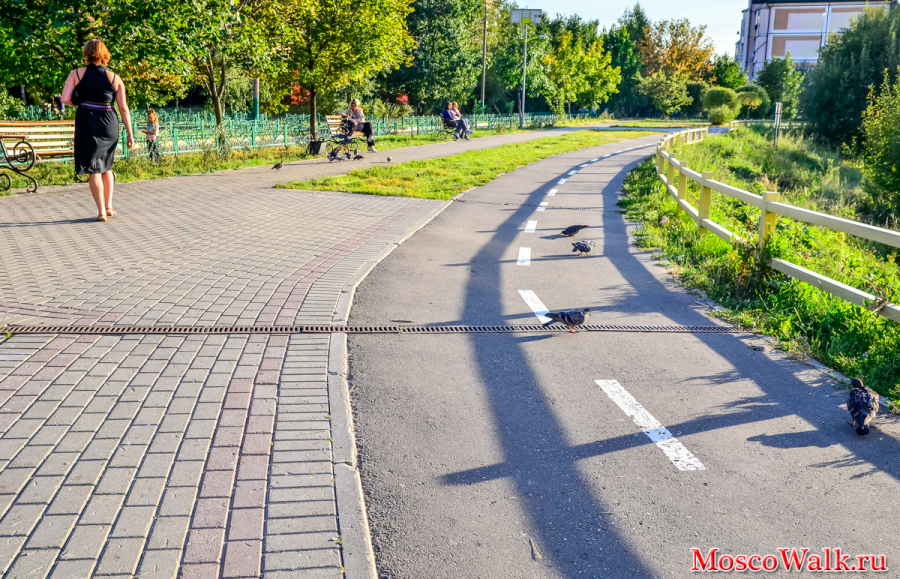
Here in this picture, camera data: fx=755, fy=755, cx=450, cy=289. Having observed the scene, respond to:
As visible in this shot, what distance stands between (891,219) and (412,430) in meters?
16.6

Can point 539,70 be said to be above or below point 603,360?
above

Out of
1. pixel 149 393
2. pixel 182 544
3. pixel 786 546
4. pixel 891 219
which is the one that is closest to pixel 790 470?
pixel 786 546

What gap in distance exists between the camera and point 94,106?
9758 millimetres

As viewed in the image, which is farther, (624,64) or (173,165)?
(624,64)

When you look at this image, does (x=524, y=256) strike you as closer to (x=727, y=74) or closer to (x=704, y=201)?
(x=704, y=201)

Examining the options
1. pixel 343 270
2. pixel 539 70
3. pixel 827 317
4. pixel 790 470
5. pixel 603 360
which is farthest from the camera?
pixel 539 70

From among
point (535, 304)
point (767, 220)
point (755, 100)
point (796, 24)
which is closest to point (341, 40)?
point (767, 220)

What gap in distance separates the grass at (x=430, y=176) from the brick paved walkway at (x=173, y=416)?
5.99 meters

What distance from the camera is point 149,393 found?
4.62 metres

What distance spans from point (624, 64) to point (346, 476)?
94.9 meters

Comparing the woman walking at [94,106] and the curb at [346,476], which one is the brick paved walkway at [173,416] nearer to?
the curb at [346,476]

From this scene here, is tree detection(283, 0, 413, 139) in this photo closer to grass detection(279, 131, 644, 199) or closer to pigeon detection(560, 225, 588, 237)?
grass detection(279, 131, 644, 199)

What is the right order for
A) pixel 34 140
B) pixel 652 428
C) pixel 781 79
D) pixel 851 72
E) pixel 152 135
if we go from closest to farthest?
pixel 652 428
pixel 34 140
pixel 152 135
pixel 851 72
pixel 781 79

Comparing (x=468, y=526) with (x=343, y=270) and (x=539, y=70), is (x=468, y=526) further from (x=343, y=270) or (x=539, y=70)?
(x=539, y=70)
